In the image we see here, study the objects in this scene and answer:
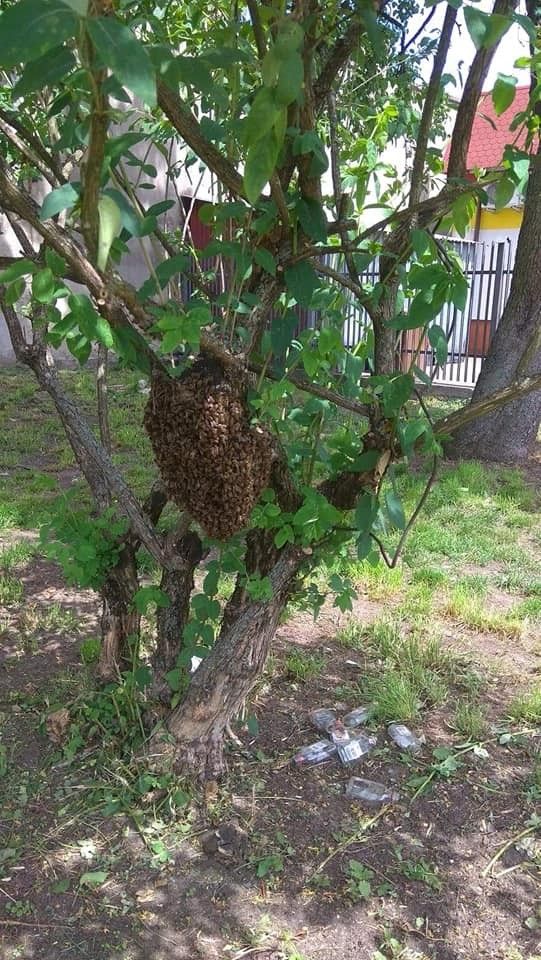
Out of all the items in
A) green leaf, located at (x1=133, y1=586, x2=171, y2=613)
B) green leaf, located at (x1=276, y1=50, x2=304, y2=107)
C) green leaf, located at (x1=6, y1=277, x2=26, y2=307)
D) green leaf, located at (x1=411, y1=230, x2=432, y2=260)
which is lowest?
green leaf, located at (x1=133, y1=586, x2=171, y2=613)

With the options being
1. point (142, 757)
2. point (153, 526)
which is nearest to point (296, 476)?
point (153, 526)

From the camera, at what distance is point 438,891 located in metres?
2.08

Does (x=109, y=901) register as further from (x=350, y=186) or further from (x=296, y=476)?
(x=350, y=186)

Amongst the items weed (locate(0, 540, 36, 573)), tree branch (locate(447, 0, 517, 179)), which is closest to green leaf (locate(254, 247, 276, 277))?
tree branch (locate(447, 0, 517, 179))

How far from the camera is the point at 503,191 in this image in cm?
168

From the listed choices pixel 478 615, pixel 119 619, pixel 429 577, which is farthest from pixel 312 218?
pixel 429 577

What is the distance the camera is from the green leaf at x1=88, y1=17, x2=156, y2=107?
81 cm

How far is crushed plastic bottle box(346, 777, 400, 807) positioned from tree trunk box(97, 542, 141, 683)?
786 mm

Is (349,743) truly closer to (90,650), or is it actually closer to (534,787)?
(534,787)

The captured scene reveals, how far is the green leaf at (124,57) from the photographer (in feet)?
2.66

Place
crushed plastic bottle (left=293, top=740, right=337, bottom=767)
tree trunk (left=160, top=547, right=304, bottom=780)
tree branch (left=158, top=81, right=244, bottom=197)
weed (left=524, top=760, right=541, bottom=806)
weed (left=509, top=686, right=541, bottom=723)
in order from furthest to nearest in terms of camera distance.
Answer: weed (left=509, top=686, right=541, bottom=723) < crushed plastic bottle (left=293, top=740, right=337, bottom=767) < weed (left=524, top=760, right=541, bottom=806) < tree trunk (left=160, top=547, right=304, bottom=780) < tree branch (left=158, top=81, right=244, bottom=197)

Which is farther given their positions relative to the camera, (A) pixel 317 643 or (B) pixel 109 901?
(A) pixel 317 643

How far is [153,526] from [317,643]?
1248 millimetres

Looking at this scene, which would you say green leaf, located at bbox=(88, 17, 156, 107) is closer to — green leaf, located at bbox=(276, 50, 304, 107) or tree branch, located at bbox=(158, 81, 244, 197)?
green leaf, located at bbox=(276, 50, 304, 107)
